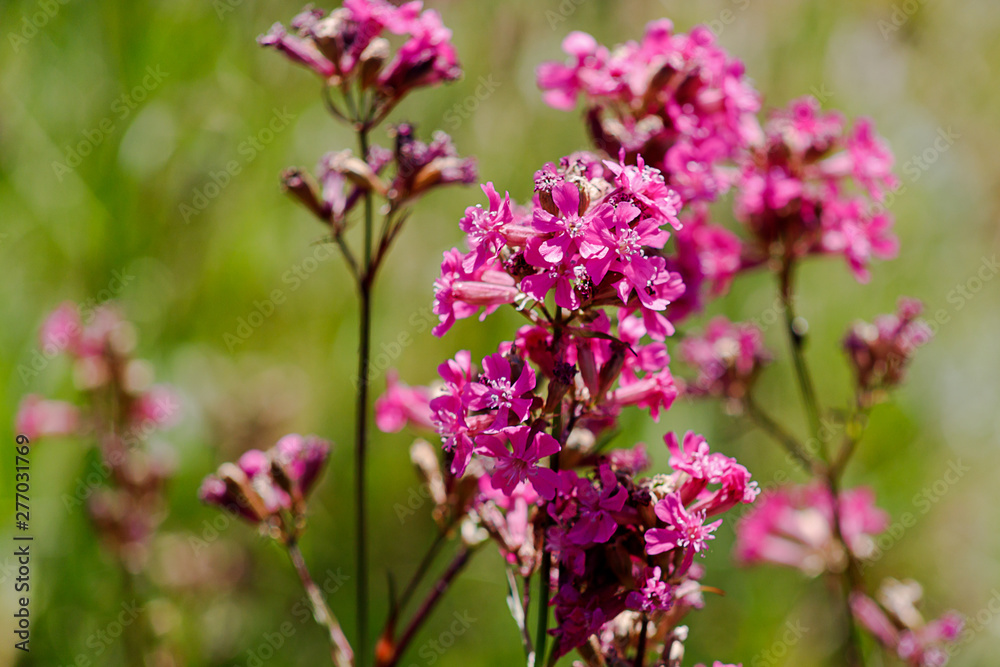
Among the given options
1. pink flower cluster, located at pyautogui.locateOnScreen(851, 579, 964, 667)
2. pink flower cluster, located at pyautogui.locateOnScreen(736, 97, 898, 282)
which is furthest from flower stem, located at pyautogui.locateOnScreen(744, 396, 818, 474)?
pink flower cluster, located at pyautogui.locateOnScreen(736, 97, 898, 282)

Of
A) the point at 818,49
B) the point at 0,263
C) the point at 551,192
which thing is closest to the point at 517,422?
the point at 551,192

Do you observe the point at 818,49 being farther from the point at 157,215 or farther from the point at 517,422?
the point at 517,422

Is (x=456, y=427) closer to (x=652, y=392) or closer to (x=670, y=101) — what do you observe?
(x=652, y=392)

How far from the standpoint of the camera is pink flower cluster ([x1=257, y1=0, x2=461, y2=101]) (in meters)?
2.01

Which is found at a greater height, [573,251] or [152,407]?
[573,251]

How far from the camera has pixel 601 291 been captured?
1465 mm

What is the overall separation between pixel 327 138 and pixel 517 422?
3993 millimetres

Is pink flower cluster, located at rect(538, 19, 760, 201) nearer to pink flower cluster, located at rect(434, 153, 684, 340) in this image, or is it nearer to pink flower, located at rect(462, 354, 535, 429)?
pink flower cluster, located at rect(434, 153, 684, 340)

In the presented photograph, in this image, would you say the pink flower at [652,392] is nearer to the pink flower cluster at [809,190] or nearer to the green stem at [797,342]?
the green stem at [797,342]

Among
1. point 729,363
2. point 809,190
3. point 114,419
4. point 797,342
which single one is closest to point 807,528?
point 729,363

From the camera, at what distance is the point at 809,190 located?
2453 millimetres

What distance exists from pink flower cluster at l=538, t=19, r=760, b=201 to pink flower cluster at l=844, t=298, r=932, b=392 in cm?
73

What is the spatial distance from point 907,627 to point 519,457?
164 centimetres

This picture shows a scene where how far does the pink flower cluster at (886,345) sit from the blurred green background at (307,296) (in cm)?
118
